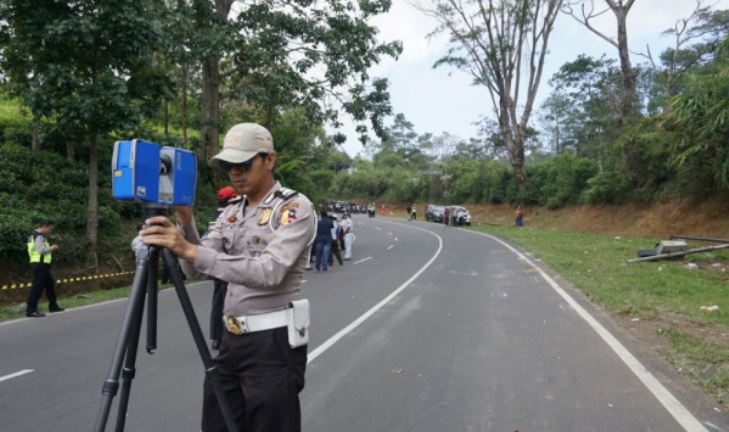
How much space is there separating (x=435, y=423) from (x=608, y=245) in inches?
748

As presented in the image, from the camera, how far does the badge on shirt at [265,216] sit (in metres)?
2.28

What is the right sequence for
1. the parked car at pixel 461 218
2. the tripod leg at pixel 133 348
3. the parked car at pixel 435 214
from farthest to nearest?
the parked car at pixel 435 214 → the parked car at pixel 461 218 → the tripod leg at pixel 133 348

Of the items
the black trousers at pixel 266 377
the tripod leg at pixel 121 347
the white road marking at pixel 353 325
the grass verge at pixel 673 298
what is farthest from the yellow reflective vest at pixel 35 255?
the grass verge at pixel 673 298

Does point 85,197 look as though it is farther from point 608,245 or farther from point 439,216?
point 439,216

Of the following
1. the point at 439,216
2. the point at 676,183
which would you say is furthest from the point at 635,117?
Answer: the point at 439,216

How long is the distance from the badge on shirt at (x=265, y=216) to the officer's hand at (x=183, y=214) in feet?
1.03

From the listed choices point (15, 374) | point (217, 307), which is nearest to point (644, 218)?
point (217, 307)

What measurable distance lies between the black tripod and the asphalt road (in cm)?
217

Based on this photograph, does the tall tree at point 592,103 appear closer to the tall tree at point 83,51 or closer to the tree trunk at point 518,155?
the tree trunk at point 518,155

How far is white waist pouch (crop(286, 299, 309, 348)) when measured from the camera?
7.23 feet

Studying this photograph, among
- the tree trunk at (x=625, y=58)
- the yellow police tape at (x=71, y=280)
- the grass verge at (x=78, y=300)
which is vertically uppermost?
the tree trunk at (x=625, y=58)

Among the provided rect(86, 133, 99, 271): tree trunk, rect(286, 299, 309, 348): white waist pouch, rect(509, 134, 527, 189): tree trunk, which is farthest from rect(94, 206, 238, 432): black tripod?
rect(509, 134, 527, 189): tree trunk

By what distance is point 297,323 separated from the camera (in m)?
2.21

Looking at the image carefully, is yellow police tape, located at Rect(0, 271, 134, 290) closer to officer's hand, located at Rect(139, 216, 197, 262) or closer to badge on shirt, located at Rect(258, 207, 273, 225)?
badge on shirt, located at Rect(258, 207, 273, 225)
